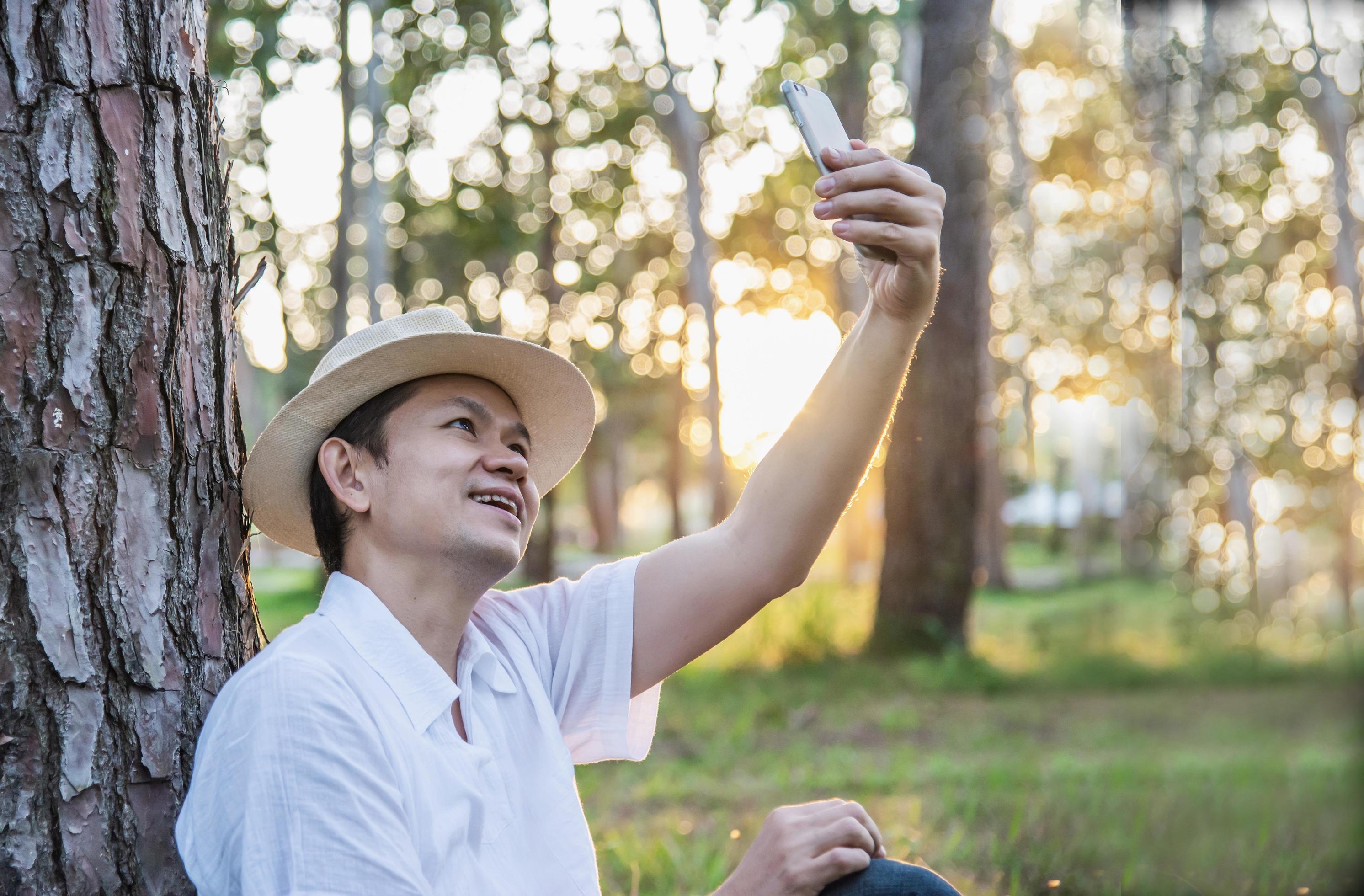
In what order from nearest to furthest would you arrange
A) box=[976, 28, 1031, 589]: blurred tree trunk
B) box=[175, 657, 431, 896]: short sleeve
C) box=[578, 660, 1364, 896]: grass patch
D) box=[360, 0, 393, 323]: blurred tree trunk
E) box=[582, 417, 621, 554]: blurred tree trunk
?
box=[175, 657, 431, 896]: short sleeve < box=[578, 660, 1364, 896]: grass patch < box=[360, 0, 393, 323]: blurred tree trunk < box=[976, 28, 1031, 589]: blurred tree trunk < box=[582, 417, 621, 554]: blurred tree trunk

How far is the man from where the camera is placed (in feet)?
5.40

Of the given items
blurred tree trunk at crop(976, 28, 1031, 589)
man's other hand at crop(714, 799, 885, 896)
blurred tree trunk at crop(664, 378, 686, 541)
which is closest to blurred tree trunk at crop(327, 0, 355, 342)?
blurred tree trunk at crop(976, 28, 1031, 589)

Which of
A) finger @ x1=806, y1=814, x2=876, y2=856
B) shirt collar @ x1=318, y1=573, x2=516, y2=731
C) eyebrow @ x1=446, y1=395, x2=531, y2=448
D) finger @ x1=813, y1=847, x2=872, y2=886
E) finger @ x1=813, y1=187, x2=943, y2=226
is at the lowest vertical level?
finger @ x1=813, y1=847, x2=872, y2=886

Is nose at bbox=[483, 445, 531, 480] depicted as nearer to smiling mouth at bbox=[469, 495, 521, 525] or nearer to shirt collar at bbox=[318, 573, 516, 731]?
smiling mouth at bbox=[469, 495, 521, 525]

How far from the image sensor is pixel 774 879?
185cm

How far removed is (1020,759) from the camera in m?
6.32

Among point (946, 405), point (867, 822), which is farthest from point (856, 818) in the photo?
point (946, 405)

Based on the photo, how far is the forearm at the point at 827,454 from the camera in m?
2.21

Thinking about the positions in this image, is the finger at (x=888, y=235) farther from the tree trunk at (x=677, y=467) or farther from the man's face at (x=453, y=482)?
the tree trunk at (x=677, y=467)

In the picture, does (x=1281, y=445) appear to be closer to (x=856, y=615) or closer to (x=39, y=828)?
(x=856, y=615)

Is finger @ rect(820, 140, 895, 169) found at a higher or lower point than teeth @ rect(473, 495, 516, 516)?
higher

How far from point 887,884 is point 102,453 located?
5.06ft

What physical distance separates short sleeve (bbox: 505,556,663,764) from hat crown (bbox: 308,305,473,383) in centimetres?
58

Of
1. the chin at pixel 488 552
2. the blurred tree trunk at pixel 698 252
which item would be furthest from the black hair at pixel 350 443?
the blurred tree trunk at pixel 698 252
